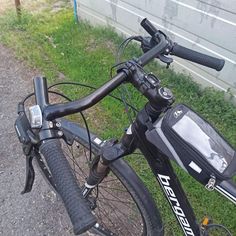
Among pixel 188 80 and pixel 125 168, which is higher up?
pixel 125 168

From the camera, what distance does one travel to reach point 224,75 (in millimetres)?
3814

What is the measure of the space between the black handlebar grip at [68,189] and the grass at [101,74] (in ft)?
5.69

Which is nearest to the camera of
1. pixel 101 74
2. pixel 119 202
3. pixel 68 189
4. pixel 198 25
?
pixel 68 189

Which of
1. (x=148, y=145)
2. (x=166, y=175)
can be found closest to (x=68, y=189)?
(x=148, y=145)

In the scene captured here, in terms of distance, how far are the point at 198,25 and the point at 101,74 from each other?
4.30ft

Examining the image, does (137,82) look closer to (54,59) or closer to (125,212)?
(125,212)

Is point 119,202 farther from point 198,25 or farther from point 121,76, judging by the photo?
point 198,25

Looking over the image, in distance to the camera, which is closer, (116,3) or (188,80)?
(188,80)

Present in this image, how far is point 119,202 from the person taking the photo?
3031 millimetres

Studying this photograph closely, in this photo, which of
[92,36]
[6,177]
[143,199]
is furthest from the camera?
[92,36]

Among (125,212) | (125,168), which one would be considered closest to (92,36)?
(125,212)

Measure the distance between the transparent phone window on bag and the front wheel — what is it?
67cm

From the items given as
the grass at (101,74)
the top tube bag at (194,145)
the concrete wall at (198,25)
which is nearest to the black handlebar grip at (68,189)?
the top tube bag at (194,145)

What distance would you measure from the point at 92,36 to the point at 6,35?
1.31 m
